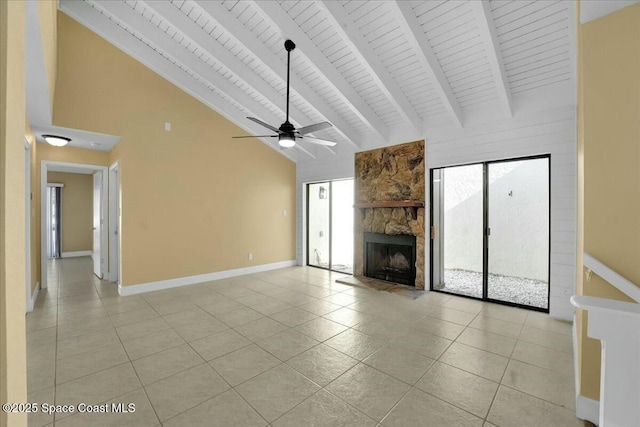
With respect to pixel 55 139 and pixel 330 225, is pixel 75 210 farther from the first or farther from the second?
pixel 330 225

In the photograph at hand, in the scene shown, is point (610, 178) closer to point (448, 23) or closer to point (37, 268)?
point (448, 23)

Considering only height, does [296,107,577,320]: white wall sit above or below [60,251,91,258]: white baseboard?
above

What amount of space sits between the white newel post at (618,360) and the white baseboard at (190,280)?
5.57m

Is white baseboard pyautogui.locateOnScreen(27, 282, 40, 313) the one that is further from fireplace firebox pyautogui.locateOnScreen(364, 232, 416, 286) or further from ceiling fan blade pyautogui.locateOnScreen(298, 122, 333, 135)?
fireplace firebox pyautogui.locateOnScreen(364, 232, 416, 286)

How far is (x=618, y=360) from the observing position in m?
0.93

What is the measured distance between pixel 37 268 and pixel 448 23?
290 inches

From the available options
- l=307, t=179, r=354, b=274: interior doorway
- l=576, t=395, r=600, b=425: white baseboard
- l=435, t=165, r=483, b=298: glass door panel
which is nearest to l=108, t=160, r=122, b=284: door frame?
l=307, t=179, r=354, b=274: interior doorway

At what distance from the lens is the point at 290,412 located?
1935mm

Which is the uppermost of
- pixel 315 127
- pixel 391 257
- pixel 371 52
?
pixel 371 52

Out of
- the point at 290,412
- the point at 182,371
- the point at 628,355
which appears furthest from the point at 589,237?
the point at 182,371

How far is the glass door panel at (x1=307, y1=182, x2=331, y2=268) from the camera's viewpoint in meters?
6.95

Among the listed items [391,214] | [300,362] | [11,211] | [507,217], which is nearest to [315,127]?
[391,214]

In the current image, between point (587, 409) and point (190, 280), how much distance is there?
5.56m

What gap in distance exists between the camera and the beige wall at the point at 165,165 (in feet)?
13.5
